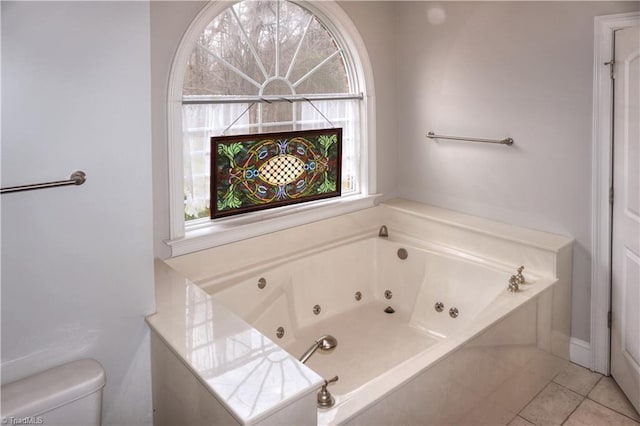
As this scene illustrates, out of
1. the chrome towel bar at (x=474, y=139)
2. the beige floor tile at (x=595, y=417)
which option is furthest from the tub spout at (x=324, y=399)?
the chrome towel bar at (x=474, y=139)

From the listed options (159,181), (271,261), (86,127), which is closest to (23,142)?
Answer: (86,127)

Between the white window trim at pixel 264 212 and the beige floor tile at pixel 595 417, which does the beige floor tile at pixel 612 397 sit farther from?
the white window trim at pixel 264 212

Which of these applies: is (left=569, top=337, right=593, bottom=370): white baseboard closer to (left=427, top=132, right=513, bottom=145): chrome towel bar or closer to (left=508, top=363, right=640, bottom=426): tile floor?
(left=508, top=363, right=640, bottom=426): tile floor

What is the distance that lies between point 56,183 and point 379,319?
2177mm

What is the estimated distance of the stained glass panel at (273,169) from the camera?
9.68 feet

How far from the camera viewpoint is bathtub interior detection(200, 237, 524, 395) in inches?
113

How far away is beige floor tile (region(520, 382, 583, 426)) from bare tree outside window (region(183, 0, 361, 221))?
6.54 feet

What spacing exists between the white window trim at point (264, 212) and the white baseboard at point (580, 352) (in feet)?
A: 4.96

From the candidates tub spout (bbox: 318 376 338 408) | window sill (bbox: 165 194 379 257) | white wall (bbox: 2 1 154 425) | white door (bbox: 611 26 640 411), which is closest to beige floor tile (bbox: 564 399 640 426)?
white door (bbox: 611 26 640 411)

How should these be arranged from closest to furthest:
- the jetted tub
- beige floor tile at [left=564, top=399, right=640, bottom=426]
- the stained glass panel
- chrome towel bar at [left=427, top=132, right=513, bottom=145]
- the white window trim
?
beige floor tile at [left=564, top=399, right=640, bottom=426] < the white window trim < the jetted tub < the stained glass panel < chrome towel bar at [left=427, top=132, right=513, bottom=145]

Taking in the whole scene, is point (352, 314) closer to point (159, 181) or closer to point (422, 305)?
point (422, 305)

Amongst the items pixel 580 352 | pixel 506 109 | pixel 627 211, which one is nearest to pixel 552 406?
pixel 580 352

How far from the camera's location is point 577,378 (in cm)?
291

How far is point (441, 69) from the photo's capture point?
3463 millimetres
